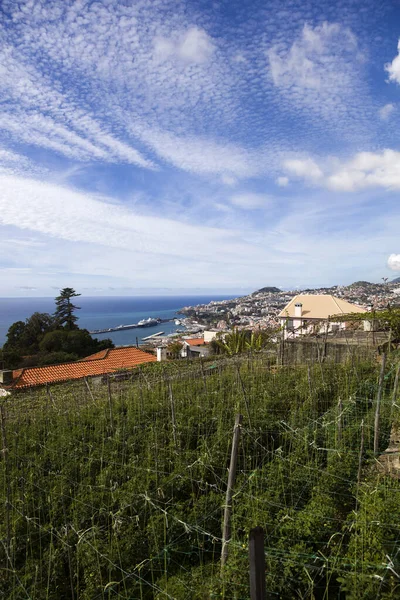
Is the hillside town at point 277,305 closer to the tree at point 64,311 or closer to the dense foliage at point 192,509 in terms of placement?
the dense foliage at point 192,509

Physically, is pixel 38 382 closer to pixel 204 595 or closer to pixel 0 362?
pixel 0 362

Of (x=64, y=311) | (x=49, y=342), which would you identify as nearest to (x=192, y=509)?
(x=49, y=342)

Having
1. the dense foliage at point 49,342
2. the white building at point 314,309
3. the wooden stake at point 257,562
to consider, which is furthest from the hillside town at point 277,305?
the wooden stake at point 257,562

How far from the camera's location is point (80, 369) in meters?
14.7

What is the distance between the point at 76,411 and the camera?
21.9 ft

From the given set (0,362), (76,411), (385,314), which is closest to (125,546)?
(76,411)

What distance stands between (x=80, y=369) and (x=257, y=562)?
14.3m

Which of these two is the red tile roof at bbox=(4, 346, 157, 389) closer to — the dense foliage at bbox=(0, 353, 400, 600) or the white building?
the dense foliage at bbox=(0, 353, 400, 600)

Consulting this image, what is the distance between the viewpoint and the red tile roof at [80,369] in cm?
1354

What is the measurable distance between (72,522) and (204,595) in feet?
5.09

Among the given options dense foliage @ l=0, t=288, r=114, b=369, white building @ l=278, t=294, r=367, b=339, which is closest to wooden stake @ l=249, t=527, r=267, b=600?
white building @ l=278, t=294, r=367, b=339

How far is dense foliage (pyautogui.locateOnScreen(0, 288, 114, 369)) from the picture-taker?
2384 cm

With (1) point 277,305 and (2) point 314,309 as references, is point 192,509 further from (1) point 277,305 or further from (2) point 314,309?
(1) point 277,305

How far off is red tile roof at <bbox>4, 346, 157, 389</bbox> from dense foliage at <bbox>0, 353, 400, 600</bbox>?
7781 mm
